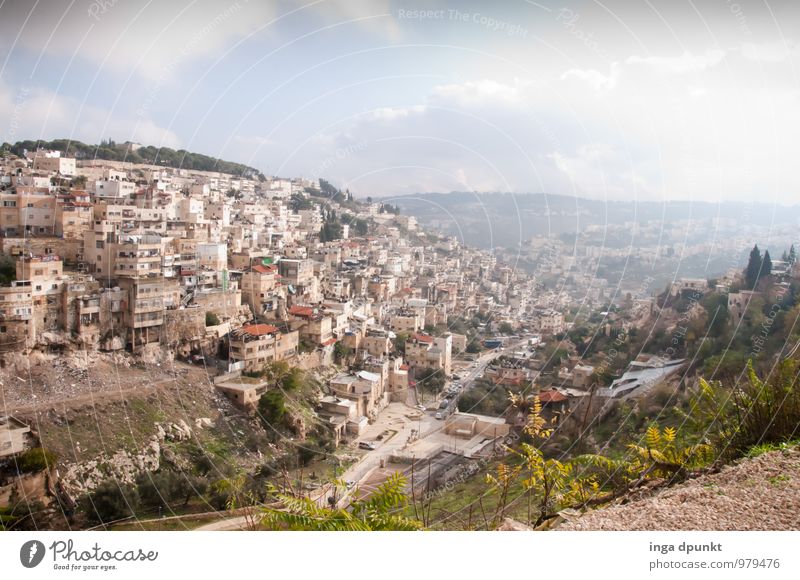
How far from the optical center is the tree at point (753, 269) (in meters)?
4.66

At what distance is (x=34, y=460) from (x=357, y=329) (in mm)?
2516

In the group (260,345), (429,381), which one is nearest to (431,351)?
(429,381)

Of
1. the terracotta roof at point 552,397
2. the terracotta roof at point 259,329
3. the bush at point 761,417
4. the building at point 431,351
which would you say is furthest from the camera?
the building at point 431,351

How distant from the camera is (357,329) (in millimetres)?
4820

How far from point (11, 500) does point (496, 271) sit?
3698 mm

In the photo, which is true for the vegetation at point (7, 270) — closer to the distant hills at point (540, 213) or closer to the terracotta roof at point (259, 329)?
the terracotta roof at point (259, 329)

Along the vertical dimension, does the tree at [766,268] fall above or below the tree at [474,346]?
above

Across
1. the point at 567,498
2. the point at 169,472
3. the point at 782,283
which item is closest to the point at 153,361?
the point at 169,472

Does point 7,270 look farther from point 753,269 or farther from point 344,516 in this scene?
point 753,269

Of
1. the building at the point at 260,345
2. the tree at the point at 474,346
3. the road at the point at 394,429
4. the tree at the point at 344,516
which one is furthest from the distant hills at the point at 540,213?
the tree at the point at 344,516

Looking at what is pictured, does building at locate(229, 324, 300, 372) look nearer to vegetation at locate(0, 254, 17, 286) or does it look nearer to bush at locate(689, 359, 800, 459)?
vegetation at locate(0, 254, 17, 286)

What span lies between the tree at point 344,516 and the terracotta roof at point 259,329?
2275mm
